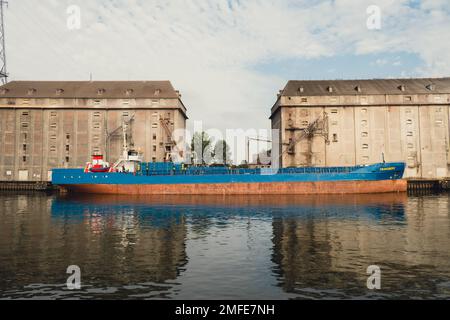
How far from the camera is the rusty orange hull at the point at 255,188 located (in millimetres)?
45594

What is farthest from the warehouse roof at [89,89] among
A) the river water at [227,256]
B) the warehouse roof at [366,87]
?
the river water at [227,256]

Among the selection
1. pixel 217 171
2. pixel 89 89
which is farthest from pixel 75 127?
pixel 217 171

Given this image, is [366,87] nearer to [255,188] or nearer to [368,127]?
[368,127]

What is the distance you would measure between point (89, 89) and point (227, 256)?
6163cm

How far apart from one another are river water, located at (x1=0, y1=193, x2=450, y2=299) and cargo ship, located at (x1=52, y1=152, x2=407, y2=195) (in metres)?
19.9

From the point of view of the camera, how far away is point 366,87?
64625 mm

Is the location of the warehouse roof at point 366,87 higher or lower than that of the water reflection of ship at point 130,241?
higher

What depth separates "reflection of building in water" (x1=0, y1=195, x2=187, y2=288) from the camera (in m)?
12.1

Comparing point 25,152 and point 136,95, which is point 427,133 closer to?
point 136,95

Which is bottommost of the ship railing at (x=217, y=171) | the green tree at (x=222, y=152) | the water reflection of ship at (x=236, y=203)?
the water reflection of ship at (x=236, y=203)

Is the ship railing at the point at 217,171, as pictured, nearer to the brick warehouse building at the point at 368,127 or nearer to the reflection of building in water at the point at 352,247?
the brick warehouse building at the point at 368,127

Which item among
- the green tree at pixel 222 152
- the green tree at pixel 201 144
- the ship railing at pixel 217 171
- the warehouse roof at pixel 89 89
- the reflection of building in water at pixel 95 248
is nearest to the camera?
the reflection of building in water at pixel 95 248

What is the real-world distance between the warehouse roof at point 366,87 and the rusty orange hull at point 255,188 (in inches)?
938
